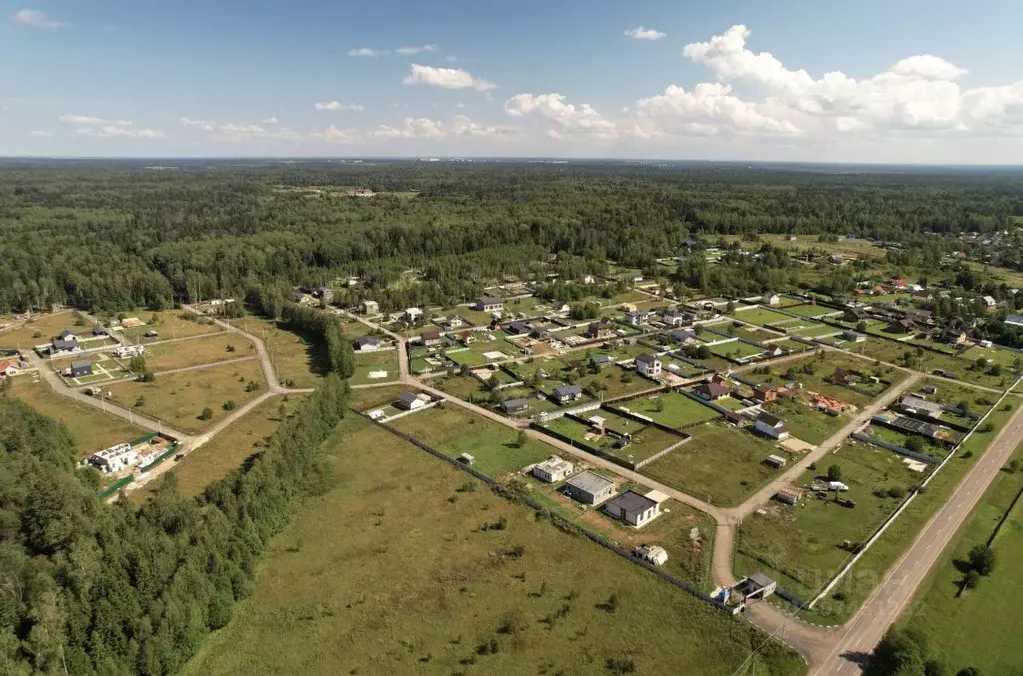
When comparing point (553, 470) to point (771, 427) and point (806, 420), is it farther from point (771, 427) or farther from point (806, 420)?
point (806, 420)

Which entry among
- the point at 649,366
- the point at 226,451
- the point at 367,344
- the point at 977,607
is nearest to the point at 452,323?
the point at 367,344

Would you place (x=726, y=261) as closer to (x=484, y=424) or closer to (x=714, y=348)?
(x=714, y=348)

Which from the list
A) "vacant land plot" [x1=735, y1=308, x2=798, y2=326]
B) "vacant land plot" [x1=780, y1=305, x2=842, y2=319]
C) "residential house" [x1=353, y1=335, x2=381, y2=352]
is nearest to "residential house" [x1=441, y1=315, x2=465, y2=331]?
"residential house" [x1=353, y1=335, x2=381, y2=352]

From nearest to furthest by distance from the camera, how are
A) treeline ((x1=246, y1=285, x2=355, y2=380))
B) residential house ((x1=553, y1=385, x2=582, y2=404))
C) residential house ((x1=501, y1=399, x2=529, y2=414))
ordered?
residential house ((x1=501, y1=399, x2=529, y2=414)), residential house ((x1=553, y1=385, x2=582, y2=404)), treeline ((x1=246, y1=285, x2=355, y2=380))

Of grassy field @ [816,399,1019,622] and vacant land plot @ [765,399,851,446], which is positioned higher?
vacant land plot @ [765,399,851,446]

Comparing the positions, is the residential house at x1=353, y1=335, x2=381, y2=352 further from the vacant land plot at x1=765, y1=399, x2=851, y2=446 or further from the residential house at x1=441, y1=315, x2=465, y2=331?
the vacant land plot at x1=765, y1=399, x2=851, y2=446

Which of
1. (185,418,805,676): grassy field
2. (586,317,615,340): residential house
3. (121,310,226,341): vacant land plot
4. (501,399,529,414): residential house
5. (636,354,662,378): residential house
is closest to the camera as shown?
(185,418,805,676): grassy field

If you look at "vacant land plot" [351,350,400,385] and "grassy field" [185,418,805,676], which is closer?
"grassy field" [185,418,805,676]
